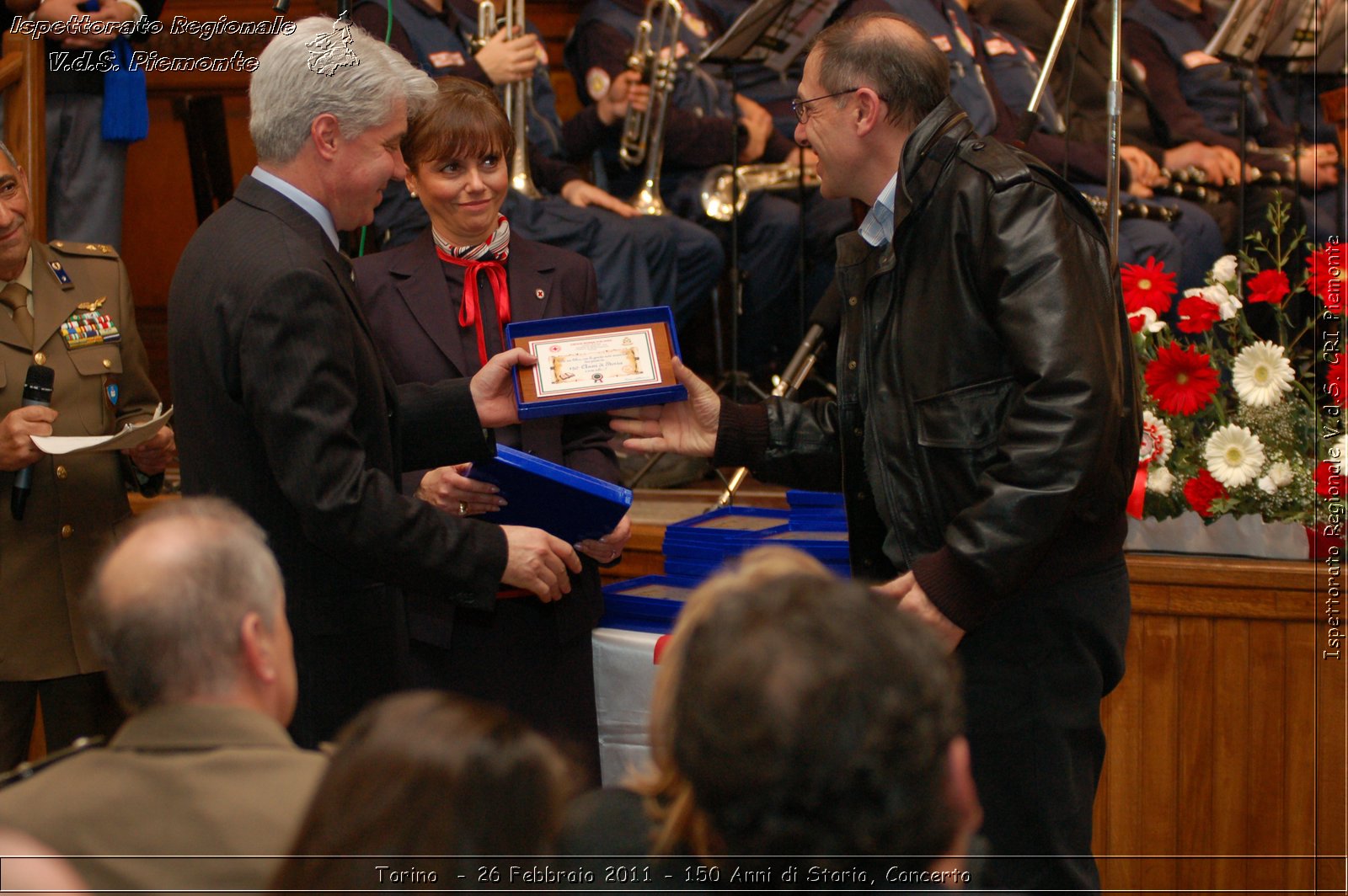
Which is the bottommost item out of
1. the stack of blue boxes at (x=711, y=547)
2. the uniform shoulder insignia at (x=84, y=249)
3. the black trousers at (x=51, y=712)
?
the black trousers at (x=51, y=712)

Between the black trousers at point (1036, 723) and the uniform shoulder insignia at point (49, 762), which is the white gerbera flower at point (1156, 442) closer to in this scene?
the black trousers at point (1036, 723)

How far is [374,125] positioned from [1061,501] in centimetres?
126

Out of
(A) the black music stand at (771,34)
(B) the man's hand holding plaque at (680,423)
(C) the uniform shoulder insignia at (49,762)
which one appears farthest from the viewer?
(A) the black music stand at (771,34)

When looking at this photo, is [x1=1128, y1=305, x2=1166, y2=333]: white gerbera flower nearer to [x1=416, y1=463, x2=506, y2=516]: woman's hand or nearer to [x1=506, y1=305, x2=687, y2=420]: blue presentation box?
[x1=506, y1=305, x2=687, y2=420]: blue presentation box

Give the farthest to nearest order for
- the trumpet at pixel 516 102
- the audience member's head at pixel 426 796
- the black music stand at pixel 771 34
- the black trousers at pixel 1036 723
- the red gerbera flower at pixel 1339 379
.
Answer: the trumpet at pixel 516 102, the black music stand at pixel 771 34, the red gerbera flower at pixel 1339 379, the black trousers at pixel 1036 723, the audience member's head at pixel 426 796

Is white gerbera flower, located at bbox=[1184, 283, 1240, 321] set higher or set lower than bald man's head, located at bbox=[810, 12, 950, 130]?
lower

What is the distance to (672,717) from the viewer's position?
3.64 feet

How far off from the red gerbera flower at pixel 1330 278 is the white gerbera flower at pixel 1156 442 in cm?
46

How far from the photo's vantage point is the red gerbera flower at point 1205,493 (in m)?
2.96

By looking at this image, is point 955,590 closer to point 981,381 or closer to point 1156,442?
point 981,381

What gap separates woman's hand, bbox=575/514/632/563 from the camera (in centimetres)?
261

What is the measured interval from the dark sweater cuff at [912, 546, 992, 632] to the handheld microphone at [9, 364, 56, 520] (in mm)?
1997

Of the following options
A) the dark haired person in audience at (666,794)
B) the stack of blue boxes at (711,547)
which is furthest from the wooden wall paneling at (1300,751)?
the dark haired person in audience at (666,794)

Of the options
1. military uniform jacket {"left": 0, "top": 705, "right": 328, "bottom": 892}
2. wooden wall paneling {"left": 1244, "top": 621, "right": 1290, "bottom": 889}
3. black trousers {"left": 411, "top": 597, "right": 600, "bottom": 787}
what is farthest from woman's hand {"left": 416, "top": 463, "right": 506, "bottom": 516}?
wooden wall paneling {"left": 1244, "top": 621, "right": 1290, "bottom": 889}
